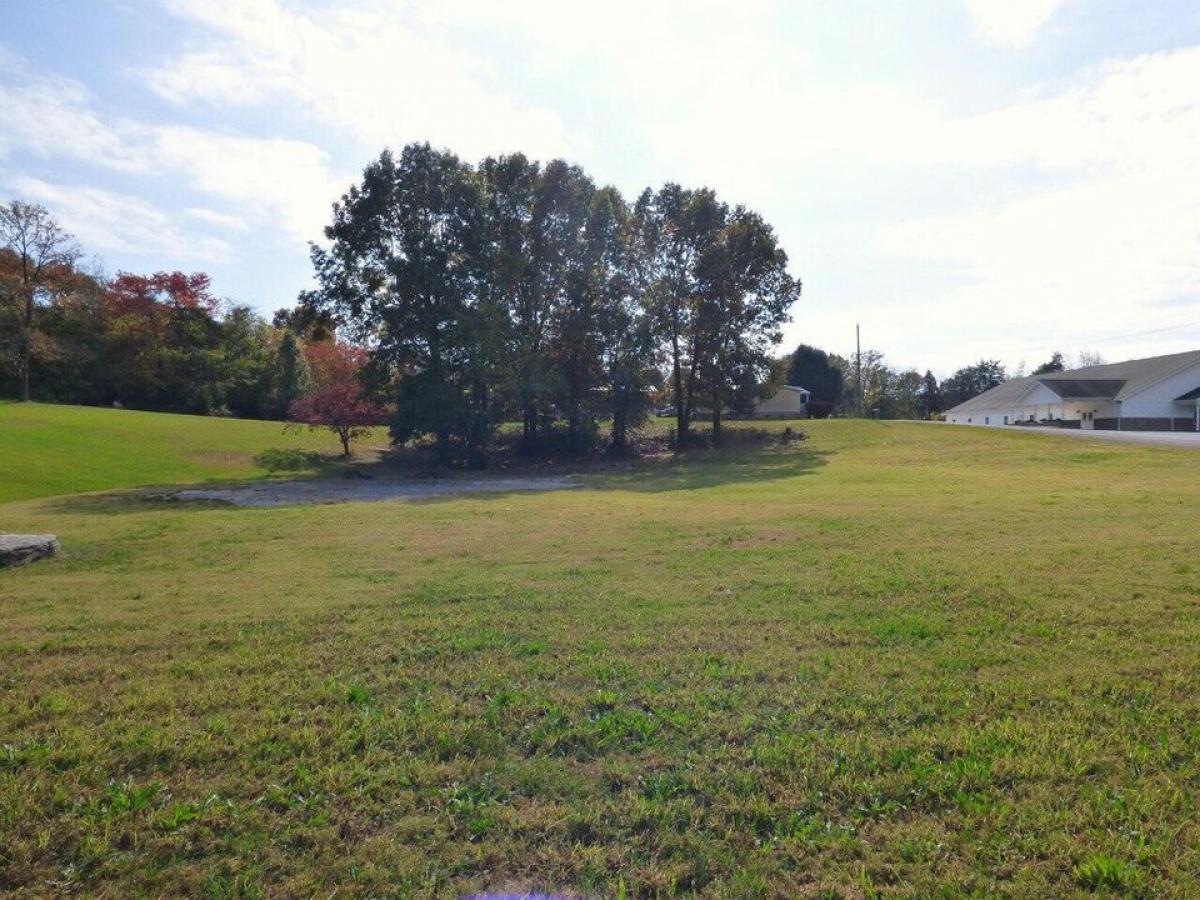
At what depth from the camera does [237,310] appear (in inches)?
2361

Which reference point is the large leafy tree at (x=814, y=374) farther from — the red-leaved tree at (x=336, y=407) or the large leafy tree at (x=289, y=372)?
the red-leaved tree at (x=336, y=407)

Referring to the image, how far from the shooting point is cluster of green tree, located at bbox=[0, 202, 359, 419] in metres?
46.0

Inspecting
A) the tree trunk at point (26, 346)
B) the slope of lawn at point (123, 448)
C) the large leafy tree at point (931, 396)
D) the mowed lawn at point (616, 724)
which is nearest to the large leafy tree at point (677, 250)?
the slope of lawn at point (123, 448)

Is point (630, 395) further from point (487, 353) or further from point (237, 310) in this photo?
point (237, 310)

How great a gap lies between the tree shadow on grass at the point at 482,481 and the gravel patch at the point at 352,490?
3 cm

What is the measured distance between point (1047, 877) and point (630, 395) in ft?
113

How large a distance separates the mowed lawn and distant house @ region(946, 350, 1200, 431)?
50684 mm

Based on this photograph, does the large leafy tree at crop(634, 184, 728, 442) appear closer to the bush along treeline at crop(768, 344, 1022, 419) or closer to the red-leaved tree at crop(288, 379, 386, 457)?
the red-leaved tree at crop(288, 379, 386, 457)

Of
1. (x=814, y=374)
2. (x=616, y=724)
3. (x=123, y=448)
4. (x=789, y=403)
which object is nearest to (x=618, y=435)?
(x=123, y=448)

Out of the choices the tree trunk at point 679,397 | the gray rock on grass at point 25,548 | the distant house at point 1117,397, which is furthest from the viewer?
the distant house at point 1117,397

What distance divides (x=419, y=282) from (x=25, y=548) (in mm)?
22714

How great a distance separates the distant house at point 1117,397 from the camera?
4984cm

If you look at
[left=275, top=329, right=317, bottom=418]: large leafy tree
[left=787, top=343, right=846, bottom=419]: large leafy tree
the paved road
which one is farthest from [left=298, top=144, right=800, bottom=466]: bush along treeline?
[left=787, top=343, right=846, bottom=419]: large leafy tree

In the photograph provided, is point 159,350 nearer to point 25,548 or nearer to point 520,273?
point 520,273
